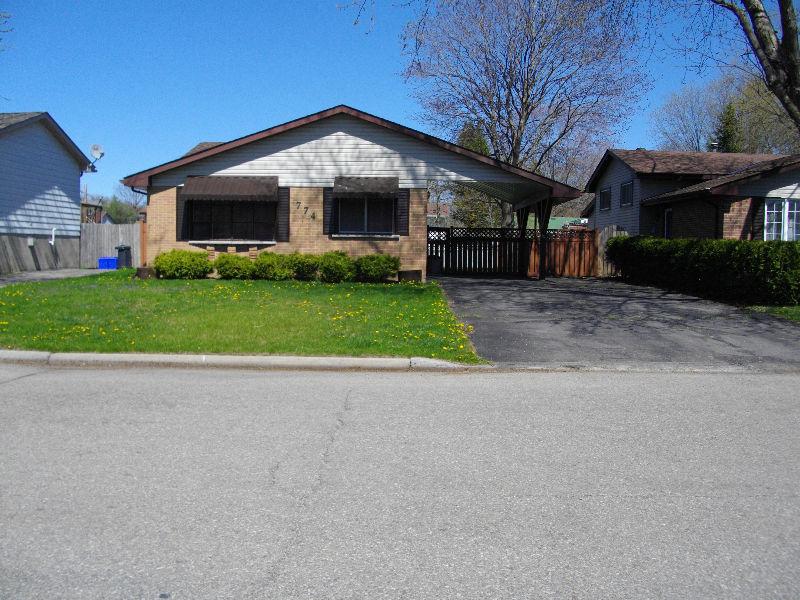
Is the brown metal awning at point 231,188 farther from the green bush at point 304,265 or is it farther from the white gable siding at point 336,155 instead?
the green bush at point 304,265

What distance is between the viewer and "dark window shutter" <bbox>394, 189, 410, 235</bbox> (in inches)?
827

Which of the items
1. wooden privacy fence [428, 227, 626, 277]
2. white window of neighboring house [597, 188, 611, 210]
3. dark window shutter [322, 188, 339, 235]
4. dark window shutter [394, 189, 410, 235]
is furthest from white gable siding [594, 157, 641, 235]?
dark window shutter [322, 188, 339, 235]

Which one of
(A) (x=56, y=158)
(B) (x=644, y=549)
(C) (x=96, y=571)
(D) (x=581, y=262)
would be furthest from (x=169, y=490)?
(A) (x=56, y=158)

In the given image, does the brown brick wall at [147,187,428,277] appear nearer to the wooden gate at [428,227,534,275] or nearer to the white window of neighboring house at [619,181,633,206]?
the wooden gate at [428,227,534,275]

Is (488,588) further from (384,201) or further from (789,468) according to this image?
(384,201)

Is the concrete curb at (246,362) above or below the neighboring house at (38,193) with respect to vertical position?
below

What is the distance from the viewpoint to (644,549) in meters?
3.86

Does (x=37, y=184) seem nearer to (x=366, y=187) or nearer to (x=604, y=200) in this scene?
(x=366, y=187)

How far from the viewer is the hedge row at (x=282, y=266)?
20.0m

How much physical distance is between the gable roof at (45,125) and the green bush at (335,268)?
41.5 ft

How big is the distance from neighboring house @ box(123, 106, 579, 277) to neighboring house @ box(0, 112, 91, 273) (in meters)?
6.83

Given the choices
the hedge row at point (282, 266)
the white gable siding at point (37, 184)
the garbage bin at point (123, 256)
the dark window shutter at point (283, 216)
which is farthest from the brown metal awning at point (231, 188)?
the garbage bin at point (123, 256)

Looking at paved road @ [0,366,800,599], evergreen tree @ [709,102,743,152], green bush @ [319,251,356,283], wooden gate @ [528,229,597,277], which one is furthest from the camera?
evergreen tree @ [709,102,743,152]

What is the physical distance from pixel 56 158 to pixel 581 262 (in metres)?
20.9
